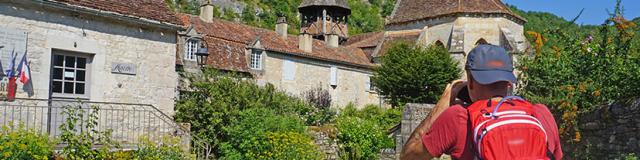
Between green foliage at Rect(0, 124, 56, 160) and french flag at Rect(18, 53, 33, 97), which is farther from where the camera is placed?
french flag at Rect(18, 53, 33, 97)

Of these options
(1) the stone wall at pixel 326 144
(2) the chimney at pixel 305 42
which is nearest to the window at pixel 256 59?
(2) the chimney at pixel 305 42

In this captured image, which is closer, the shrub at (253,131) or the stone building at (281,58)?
the shrub at (253,131)

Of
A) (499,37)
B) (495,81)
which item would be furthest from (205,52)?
(499,37)


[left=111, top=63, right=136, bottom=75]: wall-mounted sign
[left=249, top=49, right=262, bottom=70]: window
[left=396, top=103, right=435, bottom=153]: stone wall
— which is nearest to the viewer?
[left=111, top=63, right=136, bottom=75]: wall-mounted sign

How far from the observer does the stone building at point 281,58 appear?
23438 mm

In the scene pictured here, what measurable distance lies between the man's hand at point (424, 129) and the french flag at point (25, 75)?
1008 centimetres

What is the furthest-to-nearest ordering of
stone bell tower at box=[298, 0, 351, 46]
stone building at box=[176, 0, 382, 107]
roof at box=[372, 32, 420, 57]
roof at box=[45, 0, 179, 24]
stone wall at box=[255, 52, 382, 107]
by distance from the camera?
1. stone bell tower at box=[298, 0, 351, 46]
2. roof at box=[372, 32, 420, 57]
3. stone wall at box=[255, 52, 382, 107]
4. stone building at box=[176, 0, 382, 107]
5. roof at box=[45, 0, 179, 24]

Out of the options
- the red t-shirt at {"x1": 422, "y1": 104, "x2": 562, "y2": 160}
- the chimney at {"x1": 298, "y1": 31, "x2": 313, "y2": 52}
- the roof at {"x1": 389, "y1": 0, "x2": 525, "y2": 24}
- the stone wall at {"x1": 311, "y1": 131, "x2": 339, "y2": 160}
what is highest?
the roof at {"x1": 389, "y1": 0, "x2": 525, "y2": 24}

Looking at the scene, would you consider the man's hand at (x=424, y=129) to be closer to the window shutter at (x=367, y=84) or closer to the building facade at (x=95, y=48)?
the building facade at (x=95, y=48)

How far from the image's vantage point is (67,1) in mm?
11094

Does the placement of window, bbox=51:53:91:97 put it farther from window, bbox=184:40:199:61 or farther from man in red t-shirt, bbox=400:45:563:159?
man in red t-shirt, bbox=400:45:563:159

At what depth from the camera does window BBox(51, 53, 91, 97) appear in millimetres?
11391

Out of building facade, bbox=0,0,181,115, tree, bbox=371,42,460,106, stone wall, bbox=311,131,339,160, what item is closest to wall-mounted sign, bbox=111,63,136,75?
building facade, bbox=0,0,181,115

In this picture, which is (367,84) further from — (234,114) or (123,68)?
(123,68)
